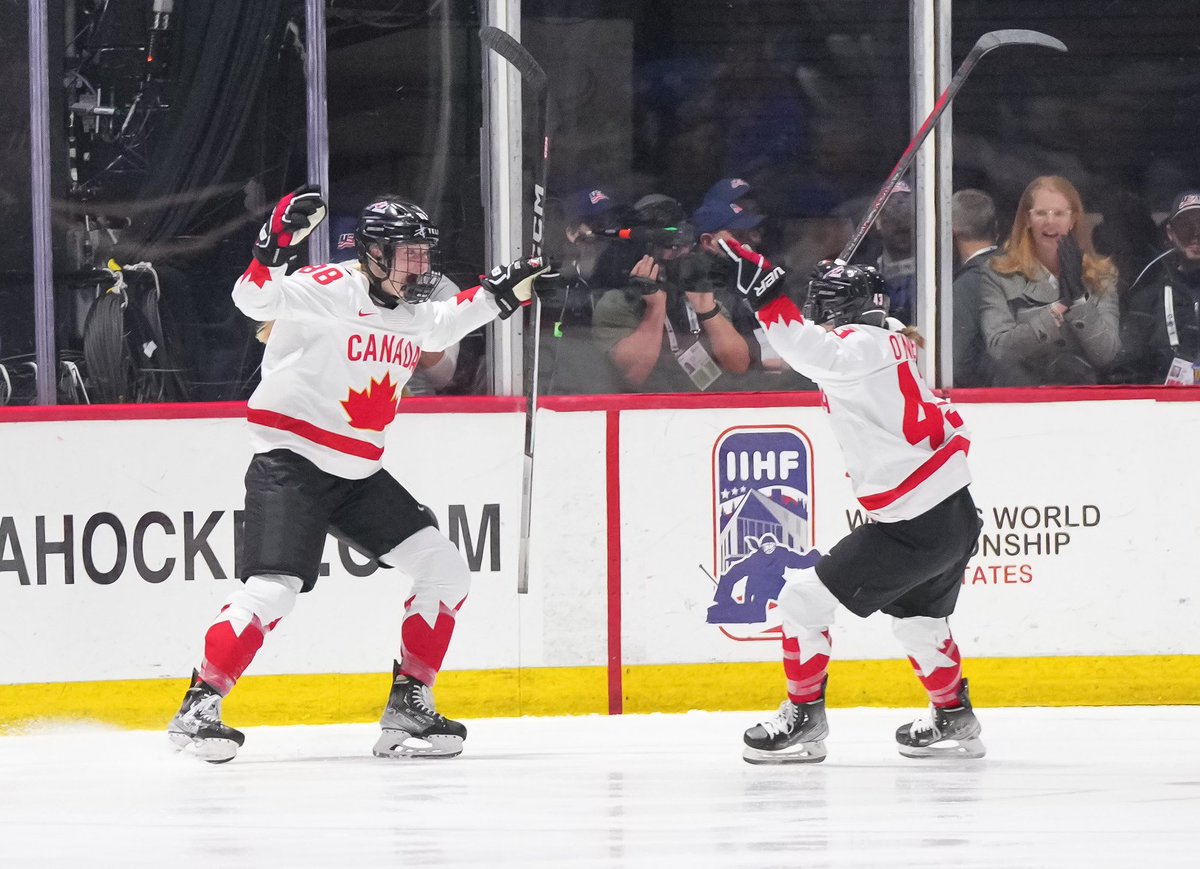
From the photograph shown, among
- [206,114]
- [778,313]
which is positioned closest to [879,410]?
[778,313]

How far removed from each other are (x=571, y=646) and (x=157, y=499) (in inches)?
44.0

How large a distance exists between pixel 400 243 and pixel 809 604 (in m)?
1.20

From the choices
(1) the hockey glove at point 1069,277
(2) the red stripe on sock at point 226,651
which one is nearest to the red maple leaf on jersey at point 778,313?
(2) the red stripe on sock at point 226,651

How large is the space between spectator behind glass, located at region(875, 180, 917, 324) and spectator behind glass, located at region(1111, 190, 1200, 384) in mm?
652

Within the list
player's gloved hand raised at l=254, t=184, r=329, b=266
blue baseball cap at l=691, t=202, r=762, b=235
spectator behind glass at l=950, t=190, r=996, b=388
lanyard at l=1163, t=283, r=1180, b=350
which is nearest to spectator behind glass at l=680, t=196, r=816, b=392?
blue baseball cap at l=691, t=202, r=762, b=235

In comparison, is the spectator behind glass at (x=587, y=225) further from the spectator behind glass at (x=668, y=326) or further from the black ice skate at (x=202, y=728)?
the black ice skate at (x=202, y=728)

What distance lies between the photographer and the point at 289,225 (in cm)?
343

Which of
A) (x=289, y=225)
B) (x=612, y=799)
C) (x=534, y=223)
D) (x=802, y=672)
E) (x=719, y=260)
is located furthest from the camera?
(x=719, y=260)

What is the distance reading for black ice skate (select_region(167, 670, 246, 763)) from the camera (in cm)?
352

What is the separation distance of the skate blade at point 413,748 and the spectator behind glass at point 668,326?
4.30 feet

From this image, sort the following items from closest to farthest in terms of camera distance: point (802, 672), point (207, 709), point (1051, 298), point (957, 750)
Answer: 1. point (207, 709)
2. point (802, 672)
3. point (957, 750)
4. point (1051, 298)

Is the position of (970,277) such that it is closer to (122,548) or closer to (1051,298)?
(1051,298)

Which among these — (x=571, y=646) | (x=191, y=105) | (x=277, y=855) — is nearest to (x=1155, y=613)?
(x=571, y=646)

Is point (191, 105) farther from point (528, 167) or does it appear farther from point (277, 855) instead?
point (277, 855)
